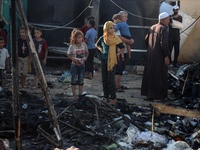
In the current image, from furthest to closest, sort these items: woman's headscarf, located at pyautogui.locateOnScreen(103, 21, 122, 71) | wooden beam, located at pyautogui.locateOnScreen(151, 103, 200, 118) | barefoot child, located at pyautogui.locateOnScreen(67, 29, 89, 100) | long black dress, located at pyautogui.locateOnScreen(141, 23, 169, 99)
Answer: long black dress, located at pyautogui.locateOnScreen(141, 23, 169, 99) < barefoot child, located at pyautogui.locateOnScreen(67, 29, 89, 100) < woman's headscarf, located at pyautogui.locateOnScreen(103, 21, 122, 71) < wooden beam, located at pyautogui.locateOnScreen(151, 103, 200, 118)

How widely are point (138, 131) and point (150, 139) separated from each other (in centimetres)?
25

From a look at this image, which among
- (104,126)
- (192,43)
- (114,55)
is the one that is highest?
(114,55)

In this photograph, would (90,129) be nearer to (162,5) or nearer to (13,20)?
(13,20)

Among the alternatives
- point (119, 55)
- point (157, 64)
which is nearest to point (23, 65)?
point (119, 55)

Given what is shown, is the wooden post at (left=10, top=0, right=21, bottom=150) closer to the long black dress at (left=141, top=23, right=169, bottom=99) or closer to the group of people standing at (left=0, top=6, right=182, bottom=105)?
the group of people standing at (left=0, top=6, right=182, bottom=105)

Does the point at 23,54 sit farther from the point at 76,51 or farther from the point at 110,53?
the point at 110,53

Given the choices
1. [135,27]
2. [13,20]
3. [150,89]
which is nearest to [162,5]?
[135,27]

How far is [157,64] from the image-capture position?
7.43 metres

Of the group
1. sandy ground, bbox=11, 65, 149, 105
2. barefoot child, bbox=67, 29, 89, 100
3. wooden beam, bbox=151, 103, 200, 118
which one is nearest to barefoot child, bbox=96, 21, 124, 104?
barefoot child, bbox=67, 29, 89, 100

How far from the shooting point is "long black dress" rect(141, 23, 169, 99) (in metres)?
7.27

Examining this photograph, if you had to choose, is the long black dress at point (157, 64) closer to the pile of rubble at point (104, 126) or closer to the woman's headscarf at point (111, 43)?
the pile of rubble at point (104, 126)

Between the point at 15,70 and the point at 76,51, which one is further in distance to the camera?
the point at 76,51

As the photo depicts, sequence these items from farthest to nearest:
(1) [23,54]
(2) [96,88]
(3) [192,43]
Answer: (3) [192,43] → (2) [96,88] → (1) [23,54]

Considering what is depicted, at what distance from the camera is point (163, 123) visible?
5.56 meters
